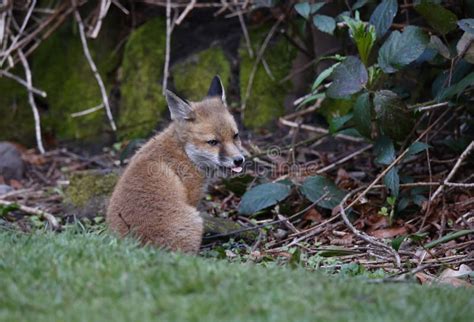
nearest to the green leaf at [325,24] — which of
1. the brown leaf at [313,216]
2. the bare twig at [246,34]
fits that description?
the brown leaf at [313,216]

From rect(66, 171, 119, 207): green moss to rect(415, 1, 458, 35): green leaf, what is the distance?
3.75m

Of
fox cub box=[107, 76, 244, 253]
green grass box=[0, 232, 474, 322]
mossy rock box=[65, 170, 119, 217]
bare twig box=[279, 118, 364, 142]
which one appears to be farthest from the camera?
bare twig box=[279, 118, 364, 142]

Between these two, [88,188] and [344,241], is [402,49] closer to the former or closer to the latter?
[344,241]

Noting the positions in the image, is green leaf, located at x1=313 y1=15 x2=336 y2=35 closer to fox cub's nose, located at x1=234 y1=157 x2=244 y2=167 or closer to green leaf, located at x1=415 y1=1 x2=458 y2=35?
green leaf, located at x1=415 y1=1 x2=458 y2=35

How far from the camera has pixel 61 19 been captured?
10.7 meters

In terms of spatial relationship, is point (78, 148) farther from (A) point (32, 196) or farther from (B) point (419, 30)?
(B) point (419, 30)

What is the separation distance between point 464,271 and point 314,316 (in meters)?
2.47

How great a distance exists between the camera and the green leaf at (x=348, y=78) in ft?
23.2

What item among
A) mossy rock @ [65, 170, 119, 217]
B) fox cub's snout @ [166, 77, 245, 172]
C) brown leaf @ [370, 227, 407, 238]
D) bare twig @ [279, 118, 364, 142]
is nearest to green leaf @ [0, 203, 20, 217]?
mossy rock @ [65, 170, 119, 217]

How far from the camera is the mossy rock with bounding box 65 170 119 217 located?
8203 millimetres

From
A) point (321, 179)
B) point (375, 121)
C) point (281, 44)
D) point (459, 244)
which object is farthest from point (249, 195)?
point (281, 44)

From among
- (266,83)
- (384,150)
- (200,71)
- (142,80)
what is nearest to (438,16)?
(384,150)

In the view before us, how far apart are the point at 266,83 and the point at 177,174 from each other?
408 cm

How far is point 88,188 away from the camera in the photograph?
841cm
